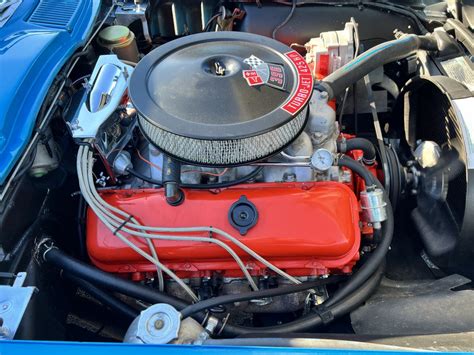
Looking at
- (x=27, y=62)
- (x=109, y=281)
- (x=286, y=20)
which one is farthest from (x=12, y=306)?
(x=286, y=20)

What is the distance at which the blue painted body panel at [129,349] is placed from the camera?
97cm

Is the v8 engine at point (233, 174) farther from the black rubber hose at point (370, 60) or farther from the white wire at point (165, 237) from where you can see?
the black rubber hose at point (370, 60)

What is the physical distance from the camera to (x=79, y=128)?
1386 millimetres

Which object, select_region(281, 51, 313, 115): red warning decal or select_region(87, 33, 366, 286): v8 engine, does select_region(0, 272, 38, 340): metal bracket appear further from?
select_region(281, 51, 313, 115): red warning decal

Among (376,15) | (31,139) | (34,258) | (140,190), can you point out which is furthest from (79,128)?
(376,15)

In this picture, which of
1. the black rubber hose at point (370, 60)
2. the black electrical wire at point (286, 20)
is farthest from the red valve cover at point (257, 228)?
the black electrical wire at point (286, 20)

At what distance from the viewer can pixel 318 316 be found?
140cm

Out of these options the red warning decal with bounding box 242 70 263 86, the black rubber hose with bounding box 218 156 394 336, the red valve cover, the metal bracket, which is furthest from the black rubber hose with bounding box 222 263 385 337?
the red warning decal with bounding box 242 70 263 86

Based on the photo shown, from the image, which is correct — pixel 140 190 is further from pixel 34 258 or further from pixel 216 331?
pixel 216 331

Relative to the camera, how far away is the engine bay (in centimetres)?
130

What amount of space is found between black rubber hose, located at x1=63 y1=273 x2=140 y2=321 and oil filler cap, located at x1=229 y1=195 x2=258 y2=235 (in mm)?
394

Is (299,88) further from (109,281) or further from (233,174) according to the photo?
(109,281)

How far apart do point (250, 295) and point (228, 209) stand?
0.80 feet

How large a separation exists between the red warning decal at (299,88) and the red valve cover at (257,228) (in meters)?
0.25
